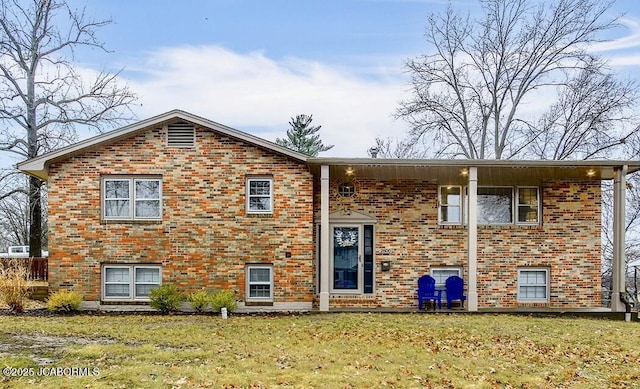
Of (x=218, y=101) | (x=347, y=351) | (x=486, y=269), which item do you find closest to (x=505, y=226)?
(x=486, y=269)

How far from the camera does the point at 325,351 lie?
808 centimetres

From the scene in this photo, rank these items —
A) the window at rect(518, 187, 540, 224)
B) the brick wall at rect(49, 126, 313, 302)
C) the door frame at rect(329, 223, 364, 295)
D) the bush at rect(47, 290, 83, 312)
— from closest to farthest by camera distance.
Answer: the bush at rect(47, 290, 83, 312), the brick wall at rect(49, 126, 313, 302), the door frame at rect(329, 223, 364, 295), the window at rect(518, 187, 540, 224)

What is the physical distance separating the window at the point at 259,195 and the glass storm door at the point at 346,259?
6.88 ft

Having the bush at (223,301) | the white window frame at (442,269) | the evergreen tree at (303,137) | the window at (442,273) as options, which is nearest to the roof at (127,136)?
the bush at (223,301)

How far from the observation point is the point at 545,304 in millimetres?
14148

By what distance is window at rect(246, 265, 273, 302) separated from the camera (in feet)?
43.3

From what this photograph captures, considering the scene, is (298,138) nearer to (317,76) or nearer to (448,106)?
(317,76)

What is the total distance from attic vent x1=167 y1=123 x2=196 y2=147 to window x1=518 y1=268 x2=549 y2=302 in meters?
9.93

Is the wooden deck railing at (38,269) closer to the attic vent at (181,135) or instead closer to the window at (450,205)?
the attic vent at (181,135)

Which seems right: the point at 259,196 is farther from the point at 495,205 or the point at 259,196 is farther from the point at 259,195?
the point at 495,205

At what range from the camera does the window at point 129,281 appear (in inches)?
519

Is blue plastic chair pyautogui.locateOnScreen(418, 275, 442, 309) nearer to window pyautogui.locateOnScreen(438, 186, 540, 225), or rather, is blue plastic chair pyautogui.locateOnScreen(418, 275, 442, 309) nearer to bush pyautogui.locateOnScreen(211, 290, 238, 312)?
window pyautogui.locateOnScreen(438, 186, 540, 225)

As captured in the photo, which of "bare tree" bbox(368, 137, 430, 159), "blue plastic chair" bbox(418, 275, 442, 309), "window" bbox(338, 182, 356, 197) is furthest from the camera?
"bare tree" bbox(368, 137, 430, 159)

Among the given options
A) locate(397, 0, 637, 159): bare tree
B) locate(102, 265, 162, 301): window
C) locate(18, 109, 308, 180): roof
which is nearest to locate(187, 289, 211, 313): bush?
locate(102, 265, 162, 301): window
